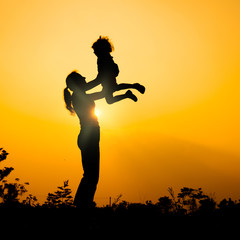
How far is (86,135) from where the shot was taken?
6.36 m

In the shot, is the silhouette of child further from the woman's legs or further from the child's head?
the woman's legs

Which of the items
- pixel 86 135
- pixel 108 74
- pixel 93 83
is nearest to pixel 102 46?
pixel 108 74

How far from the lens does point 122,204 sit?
717 cm

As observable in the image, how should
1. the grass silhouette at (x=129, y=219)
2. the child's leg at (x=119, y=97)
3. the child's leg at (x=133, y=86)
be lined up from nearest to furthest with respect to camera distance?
the grass silhouette at (x=129, y=219)
the child's leg at (x=119, y=97)
the child's leg at (x=133, y=86)

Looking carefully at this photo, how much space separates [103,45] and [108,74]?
68cm

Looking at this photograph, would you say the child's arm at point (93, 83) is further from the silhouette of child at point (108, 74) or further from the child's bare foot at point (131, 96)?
the child's bare foot at point (131, 96)

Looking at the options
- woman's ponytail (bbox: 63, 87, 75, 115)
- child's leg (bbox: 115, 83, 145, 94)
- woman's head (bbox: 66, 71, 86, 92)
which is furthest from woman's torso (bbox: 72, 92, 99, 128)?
child's leg (bbox: 115, 83, 145, 94)

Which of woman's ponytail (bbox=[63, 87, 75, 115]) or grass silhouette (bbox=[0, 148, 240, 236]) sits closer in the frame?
grass silhouette (bbox=[0, 148, 240, 236])

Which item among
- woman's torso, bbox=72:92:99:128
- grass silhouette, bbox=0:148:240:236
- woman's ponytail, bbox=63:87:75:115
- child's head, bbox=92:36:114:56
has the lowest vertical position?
grass silhouette, bbox=0:148:240:236

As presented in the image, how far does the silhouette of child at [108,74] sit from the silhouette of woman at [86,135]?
0.61 ft

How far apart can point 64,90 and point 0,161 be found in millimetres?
19730

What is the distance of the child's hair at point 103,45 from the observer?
665 centimetres

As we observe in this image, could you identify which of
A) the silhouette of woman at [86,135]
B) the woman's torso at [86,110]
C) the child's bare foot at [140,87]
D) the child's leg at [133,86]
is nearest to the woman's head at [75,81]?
the silhouette of woman at [86,135]

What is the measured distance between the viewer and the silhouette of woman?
6230 millimetres
